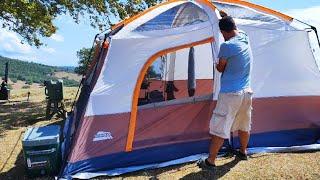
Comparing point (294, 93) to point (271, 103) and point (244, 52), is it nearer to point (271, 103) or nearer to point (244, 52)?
point (271, 103)

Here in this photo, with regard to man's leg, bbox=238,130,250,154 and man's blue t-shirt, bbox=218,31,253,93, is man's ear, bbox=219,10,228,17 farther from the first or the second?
man's leg, bbox=238,130,250,154

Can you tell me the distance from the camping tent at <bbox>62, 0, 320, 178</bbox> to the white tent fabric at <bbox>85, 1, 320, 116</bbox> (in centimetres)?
1

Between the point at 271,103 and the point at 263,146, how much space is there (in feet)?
2.23

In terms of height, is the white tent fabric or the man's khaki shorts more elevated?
the white tent fabric

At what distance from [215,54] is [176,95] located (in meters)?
1.02

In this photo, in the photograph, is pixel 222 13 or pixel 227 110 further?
pixel 222 13

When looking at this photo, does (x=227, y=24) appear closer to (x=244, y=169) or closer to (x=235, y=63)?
(x=235, y=63)

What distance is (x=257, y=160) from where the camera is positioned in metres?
6.95

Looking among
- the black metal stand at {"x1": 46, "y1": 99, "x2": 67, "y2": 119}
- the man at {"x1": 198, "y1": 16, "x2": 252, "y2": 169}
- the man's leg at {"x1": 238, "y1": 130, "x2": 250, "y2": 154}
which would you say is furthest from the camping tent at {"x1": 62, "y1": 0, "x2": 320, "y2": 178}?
the black metal stand at {"x1": 46, "y1": 99, "x2": 67, "y2": 119}

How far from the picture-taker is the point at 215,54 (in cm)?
713

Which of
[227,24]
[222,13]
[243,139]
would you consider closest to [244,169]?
[243,139]

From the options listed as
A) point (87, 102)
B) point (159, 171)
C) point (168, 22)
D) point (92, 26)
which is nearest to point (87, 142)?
point (87, 102)

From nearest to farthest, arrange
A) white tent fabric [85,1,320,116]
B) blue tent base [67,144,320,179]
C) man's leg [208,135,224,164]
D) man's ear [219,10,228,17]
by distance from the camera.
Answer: man's leg [208,135,224,164]
blue tent base [67,144,320,179]
white tent fabric [85,1,320,116]
man's ear [219,10,228,17]

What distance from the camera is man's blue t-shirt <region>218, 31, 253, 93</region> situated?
6242 mm
